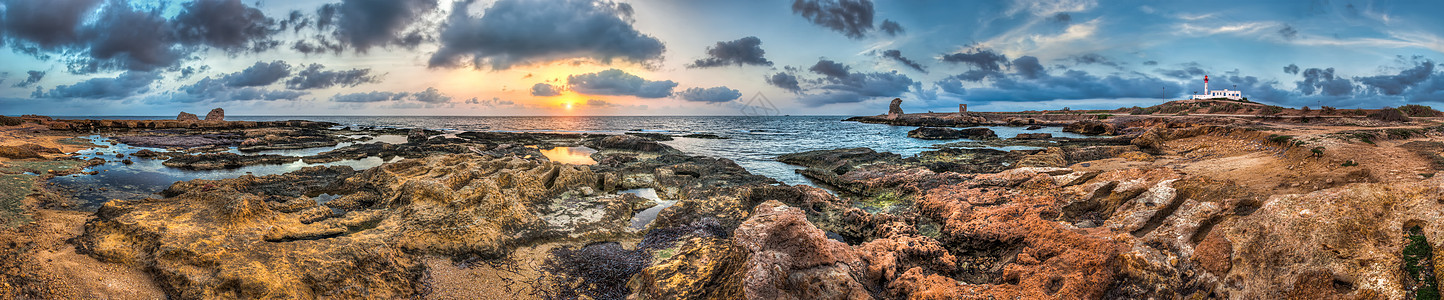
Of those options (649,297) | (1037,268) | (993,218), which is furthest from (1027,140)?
(649,297)

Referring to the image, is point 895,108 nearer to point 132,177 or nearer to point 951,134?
point 951,134

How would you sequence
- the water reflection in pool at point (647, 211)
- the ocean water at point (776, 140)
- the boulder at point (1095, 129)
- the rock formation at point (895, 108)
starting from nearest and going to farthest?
the water reflection in pool at point (647, 211), the ocean water at point (776, 140), the boulder at point (1095, 129), the rock formation at point (895, 108)

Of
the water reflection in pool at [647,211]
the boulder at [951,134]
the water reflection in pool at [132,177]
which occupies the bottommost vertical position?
the water reflection in pool at [647,211]

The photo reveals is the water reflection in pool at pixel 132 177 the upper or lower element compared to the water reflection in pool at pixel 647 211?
upper

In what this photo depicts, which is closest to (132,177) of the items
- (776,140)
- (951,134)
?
(776,140)

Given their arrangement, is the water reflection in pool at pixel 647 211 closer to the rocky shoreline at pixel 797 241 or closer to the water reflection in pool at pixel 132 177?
the rocky shoreline at pixel 797 241

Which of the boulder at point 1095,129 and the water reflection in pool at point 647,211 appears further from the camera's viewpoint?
the boulder at point 1095,129

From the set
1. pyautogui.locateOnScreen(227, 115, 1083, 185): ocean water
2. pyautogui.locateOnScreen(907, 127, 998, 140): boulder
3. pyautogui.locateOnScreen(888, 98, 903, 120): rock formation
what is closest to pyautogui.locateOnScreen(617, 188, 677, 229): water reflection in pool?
pyautogui.locateOnScreen(227, 115, 1083, 185): ocean water

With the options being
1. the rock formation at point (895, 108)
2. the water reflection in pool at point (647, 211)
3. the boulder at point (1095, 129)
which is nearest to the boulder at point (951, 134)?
the boulder at point (1095, 129)

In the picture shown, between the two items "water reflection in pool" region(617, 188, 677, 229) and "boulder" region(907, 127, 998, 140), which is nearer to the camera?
"water reflection in pool" region(617, 188, 677, 229)

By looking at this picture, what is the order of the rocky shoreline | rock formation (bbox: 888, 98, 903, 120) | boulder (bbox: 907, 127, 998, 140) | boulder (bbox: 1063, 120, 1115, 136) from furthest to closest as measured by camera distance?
1. rock formation (bbox: 888, 98, 903, 120)
2. boulder (bbox: 1063, 120, 1115, 136)
3. boulder (bbox: 907, 127, 998, 140)
4. the rocky shoreline

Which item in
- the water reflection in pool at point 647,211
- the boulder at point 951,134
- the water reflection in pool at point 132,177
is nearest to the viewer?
the water reflection in pool at point 647,211

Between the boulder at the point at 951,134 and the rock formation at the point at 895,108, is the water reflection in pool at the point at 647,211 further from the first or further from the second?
the rock formation at the point at 895,108

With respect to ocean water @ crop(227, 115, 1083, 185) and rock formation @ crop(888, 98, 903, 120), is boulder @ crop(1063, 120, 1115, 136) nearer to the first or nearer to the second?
ocean water @ crop(227, 115, 1083, 185)
